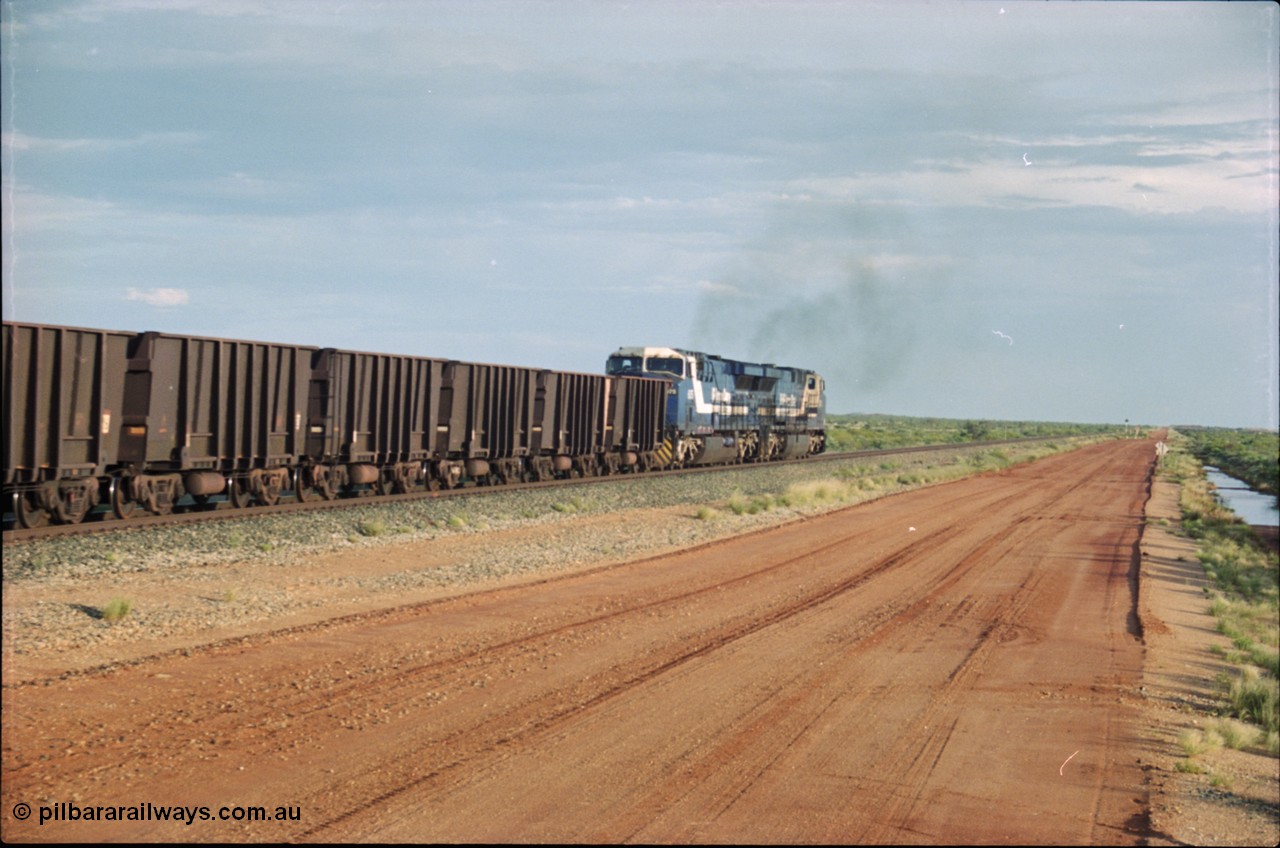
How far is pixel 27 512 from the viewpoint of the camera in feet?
62.4

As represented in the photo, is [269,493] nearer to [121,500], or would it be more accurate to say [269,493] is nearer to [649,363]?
[121,500]

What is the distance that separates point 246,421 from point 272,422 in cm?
89

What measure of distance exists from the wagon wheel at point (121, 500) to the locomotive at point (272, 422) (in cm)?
3

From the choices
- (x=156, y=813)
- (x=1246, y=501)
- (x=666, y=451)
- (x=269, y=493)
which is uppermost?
→ (x=666, y=451)

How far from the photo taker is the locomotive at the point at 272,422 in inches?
739

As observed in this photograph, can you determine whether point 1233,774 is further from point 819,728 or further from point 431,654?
point 431,654

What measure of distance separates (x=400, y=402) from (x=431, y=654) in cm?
1650

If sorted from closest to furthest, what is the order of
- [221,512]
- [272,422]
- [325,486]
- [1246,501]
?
[221,512], [272,422], [325,486], [1246,501]

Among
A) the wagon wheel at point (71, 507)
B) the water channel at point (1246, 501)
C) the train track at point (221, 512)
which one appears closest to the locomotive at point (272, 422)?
the wagon wheel at point (71, 507)

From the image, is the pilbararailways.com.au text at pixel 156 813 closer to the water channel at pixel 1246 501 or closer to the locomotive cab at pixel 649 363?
the locomotive cab at pixel 649 363

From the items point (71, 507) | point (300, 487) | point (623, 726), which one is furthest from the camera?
point (300, 487)

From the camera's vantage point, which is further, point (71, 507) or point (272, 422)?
point (272, 422)

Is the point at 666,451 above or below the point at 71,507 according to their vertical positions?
above

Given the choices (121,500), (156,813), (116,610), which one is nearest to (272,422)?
(121,500)
